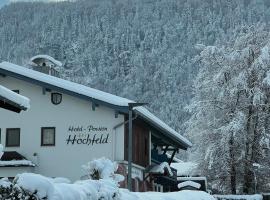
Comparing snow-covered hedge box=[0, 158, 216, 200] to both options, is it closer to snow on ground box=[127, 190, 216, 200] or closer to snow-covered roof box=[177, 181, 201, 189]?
snow on ground box=[127, 190, 216, 200]

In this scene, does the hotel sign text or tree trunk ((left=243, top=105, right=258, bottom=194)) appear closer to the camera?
the hotel sign text

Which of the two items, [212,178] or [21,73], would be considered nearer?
[21,73]

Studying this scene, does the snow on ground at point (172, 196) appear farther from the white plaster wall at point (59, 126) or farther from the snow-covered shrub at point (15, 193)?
the white plaster wall at point (59, 126)

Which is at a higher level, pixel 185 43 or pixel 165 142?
pixel 185 43

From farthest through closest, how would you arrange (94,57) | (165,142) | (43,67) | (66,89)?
(94,57) < (165,142) < (43,67) < (66,89)

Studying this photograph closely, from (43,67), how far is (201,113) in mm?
12135

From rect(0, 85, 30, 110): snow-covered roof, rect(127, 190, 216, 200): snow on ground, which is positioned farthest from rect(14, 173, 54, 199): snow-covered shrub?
rect(0, 85, 30, 110): snow-covered roof

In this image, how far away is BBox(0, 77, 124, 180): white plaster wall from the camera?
29938mm

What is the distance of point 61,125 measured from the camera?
3048 centimetres

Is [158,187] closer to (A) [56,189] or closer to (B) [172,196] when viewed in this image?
(B) [172,196]

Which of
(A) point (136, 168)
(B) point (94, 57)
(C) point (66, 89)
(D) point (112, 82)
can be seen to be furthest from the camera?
(B) point (94, 57)

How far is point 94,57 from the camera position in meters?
193

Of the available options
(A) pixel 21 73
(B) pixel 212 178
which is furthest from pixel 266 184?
(A) pixel 21 73

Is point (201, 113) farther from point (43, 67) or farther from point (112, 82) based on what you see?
point (112, 82)
